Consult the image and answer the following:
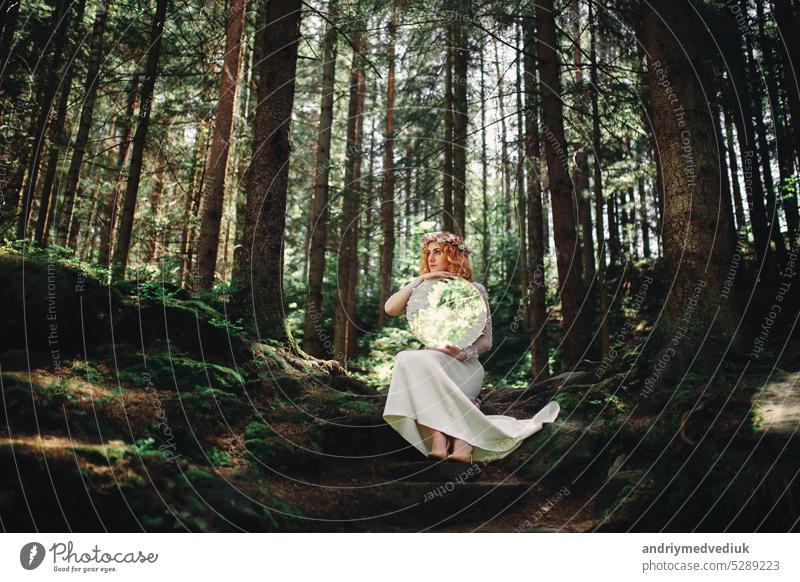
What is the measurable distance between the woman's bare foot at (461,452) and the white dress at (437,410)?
0.05 metres

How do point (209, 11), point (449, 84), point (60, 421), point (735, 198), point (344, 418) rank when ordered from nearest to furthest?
1. point (60, 421)
2. point (344, 418)
3. point (209, 11)
4. point (735, 198)
5. point (449, 84)

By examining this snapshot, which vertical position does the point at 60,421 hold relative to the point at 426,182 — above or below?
below

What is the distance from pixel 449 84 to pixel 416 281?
1177 cm

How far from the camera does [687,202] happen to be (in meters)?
5.90

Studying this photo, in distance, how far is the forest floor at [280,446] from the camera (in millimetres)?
3518

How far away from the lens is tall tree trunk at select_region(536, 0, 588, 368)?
957 centimetres

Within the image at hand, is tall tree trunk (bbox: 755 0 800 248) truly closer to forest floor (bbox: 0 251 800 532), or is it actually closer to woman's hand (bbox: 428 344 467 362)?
forest floor (bbox: 0 251 800 532)

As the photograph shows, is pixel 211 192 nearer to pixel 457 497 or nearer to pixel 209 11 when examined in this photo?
pixel 209 11

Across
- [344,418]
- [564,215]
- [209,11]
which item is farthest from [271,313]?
[209,11]

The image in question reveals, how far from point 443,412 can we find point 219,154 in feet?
26.7

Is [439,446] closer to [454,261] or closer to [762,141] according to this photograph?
[454,261]

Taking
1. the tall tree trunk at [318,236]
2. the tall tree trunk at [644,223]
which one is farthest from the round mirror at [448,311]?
the tall tree trunk at [644,223]

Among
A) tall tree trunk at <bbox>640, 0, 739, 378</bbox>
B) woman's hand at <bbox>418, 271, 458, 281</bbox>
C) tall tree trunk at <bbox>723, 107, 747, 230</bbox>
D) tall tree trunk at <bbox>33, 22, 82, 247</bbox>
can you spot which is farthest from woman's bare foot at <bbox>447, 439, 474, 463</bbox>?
tall tree trunk at <bbox>723, 107, 747, 230</bbox>

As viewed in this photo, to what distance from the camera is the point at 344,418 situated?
6.02 meters
